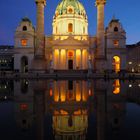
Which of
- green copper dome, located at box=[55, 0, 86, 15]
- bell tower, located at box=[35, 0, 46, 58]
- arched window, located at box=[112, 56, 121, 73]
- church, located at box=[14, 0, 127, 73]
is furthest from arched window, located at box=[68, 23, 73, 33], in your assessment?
bell tower, located at box=[35, 0, 46, 58]

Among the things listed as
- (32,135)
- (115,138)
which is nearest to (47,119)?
(32,135)

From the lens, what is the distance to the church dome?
3457 inches

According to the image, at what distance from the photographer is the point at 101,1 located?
6681cm

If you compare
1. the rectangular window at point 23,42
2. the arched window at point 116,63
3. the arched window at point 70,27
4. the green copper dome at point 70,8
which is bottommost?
the arched window at point 116,63

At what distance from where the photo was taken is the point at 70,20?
291 ft

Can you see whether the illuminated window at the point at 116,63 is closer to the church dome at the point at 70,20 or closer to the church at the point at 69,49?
the church at the point at 69,49

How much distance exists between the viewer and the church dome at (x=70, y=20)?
8781 cm

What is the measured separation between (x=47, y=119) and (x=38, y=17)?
58089mm

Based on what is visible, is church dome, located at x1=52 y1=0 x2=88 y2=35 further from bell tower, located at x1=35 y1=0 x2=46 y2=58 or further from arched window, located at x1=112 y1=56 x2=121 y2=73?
bell tower, located at x1=35 y1=0 x2=46 y2=58

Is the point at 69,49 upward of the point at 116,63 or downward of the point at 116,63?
upward

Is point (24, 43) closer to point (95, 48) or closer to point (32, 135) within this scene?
point (95, 48)

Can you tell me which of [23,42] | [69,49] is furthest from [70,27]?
[23,42]

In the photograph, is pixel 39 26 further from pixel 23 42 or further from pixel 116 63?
pixel 116 63


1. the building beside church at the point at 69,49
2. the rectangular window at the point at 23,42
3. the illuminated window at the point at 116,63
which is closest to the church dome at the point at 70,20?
the building beside church at the point at 69,49
